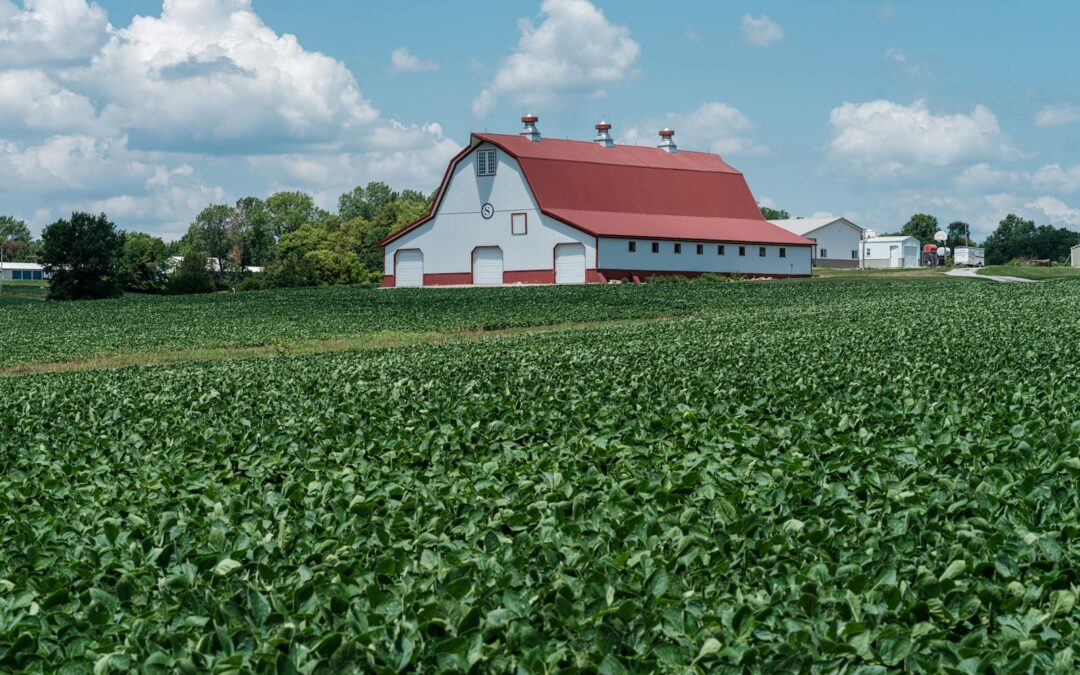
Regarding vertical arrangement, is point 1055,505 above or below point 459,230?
below

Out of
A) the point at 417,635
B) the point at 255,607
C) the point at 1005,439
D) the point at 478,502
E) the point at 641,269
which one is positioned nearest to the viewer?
the point at 417,635

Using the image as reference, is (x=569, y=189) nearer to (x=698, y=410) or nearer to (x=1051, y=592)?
(x=698, y=410)

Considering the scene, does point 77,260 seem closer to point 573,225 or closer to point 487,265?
point 487,265

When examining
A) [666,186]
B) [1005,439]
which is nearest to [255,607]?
[1005,439]

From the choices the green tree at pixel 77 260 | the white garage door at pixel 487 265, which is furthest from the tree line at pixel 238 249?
the white garage door at pixel 487 265

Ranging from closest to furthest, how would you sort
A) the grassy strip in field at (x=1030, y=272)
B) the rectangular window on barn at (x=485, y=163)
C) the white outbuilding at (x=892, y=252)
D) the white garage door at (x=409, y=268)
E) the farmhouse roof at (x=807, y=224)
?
the grassy strip in field at (x=1030, y=272), the rectangular window on barn at (x=485, y=163), the white garage door at (x=409, y=268), the farmhouse roof at (x=807, y=224), the white outbuilding at (x=892, y=252)

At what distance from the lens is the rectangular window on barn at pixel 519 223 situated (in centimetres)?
7125

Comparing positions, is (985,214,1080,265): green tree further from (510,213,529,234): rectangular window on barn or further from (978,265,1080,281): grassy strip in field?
(510,213,529,234): rectangular window on barn

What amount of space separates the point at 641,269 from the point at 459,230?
12.2m

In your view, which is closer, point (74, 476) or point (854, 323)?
point (74, 476)

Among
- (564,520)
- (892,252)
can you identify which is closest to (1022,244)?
(892,252)

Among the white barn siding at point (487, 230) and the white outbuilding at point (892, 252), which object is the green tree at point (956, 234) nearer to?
the white outbuilding at point (892, 252)

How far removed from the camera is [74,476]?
1190 centimetres

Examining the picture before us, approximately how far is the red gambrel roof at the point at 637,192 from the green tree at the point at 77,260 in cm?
1957
